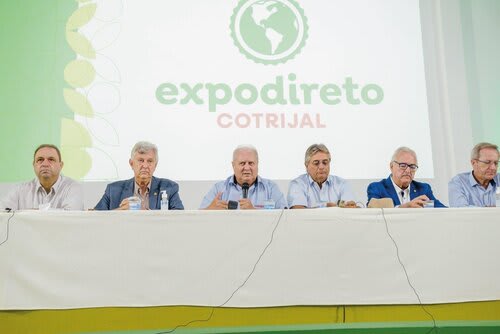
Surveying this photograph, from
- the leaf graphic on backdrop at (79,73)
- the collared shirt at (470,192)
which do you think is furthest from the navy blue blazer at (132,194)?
the collared shirt at (470,192)

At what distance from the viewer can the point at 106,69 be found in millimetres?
3670

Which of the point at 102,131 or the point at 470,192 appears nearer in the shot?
the point at 470,192

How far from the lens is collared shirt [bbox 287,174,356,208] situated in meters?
3.17

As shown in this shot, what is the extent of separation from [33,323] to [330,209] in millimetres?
1281

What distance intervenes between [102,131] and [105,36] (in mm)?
720

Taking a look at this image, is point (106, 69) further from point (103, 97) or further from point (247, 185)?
point (247, 185)

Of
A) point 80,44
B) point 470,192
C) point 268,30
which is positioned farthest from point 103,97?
point 470,192

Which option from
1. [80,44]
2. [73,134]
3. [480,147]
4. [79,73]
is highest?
[80,44]

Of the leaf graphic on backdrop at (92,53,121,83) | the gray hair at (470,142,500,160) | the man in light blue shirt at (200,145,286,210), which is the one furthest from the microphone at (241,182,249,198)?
the gray hair at (470,142,500,160)

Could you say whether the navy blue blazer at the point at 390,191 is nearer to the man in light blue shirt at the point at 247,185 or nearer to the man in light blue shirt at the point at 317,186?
the man in light blue shirt at the point at 317,186

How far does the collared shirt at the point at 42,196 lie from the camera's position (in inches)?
116

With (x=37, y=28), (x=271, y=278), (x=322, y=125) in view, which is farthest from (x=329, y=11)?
(x=271, y=278)

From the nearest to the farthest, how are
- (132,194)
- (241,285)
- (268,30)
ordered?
(241,285) < (132,194) < (268,30)

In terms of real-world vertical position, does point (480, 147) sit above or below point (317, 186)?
above
